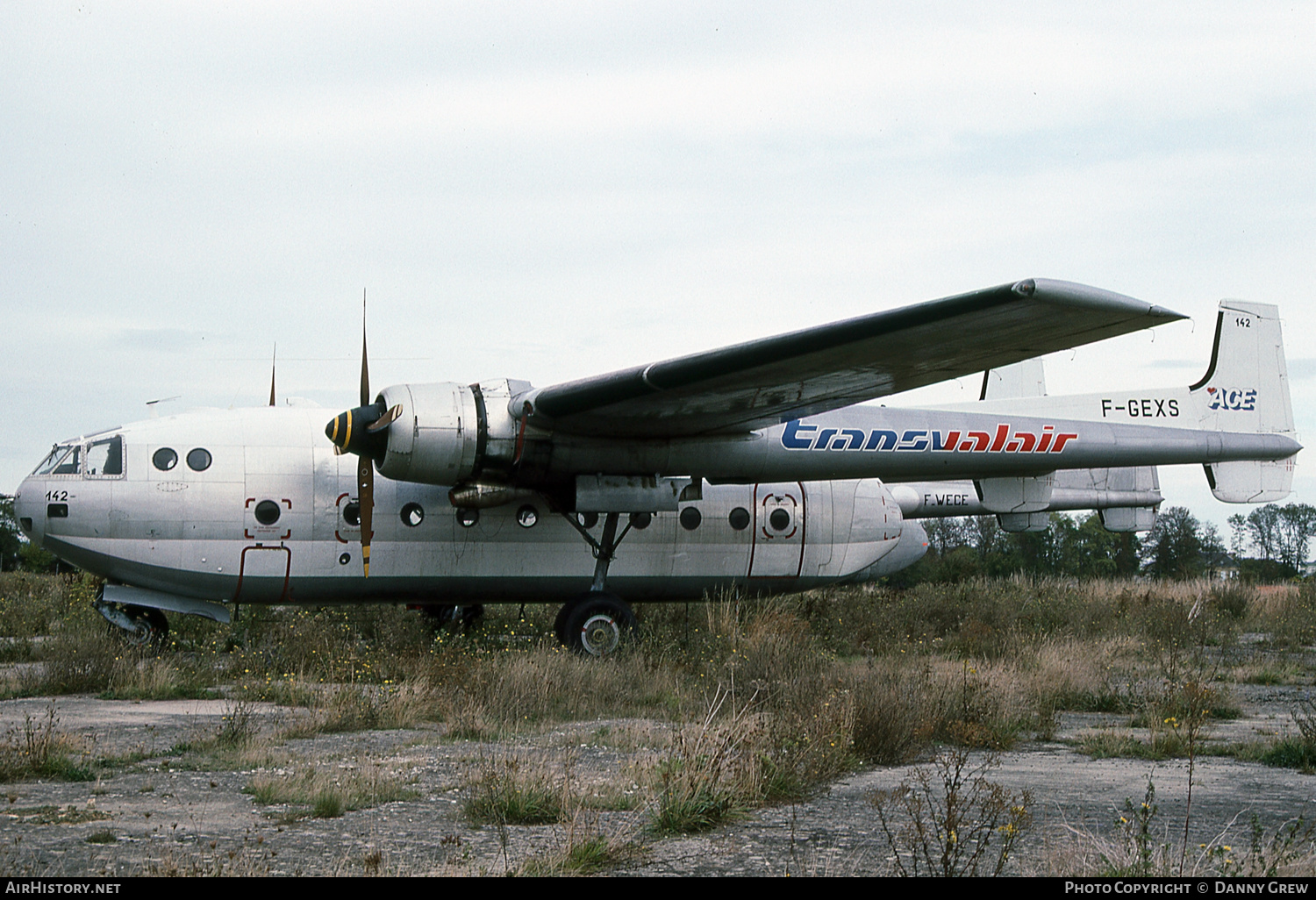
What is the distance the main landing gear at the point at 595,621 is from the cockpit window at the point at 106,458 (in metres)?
5.74

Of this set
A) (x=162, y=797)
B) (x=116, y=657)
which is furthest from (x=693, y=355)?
(x=116, y=657)

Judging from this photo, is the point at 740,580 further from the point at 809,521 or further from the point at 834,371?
the point at 834,371

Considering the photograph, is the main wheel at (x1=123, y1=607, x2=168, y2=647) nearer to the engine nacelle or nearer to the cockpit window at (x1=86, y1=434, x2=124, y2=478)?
the cockpit window at (x1=86, y1=434, x2=124, y2=478)

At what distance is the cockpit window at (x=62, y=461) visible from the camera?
14.2 meters

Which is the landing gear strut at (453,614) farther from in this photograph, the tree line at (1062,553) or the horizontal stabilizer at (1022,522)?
the tree line at (1062,553)

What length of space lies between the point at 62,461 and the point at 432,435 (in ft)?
16.9

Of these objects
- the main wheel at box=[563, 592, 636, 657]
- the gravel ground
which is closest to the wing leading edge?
the main wheel at box=[563, 592, 636, 657]

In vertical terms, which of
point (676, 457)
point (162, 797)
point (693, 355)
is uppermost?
point (693, 355)

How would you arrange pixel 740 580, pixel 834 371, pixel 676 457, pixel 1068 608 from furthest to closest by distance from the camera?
pixel 1068 608 → pixel 740 580 → pixel 676 457 → pixel 834 371

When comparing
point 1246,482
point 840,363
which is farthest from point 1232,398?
point 840,363

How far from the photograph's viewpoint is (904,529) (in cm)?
1820

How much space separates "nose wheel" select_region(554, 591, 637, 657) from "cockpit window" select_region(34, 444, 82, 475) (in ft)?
21.4

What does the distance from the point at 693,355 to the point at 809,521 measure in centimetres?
618

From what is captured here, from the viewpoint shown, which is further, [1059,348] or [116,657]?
[116,657]
